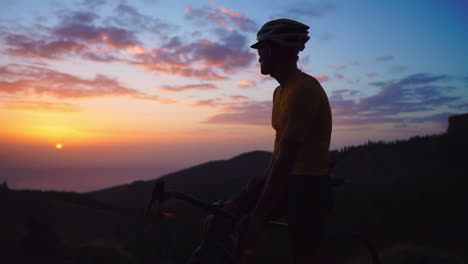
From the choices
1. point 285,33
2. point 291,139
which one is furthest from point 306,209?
point 285,33

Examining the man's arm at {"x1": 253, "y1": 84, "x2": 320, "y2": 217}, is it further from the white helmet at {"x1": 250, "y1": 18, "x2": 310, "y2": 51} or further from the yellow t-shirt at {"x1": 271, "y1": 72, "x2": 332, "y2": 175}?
the white helmet at {"x1": 250, "y1": 18, "x2": 310, "y2": 51}

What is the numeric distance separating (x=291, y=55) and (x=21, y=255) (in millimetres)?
11049

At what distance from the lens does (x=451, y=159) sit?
28.0 metres

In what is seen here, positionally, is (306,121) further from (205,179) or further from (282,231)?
(205,179)

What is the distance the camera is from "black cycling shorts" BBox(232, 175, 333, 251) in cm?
300

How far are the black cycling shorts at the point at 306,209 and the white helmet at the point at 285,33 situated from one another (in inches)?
39.8

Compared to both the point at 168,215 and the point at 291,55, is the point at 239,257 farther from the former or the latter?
the point at 291,55

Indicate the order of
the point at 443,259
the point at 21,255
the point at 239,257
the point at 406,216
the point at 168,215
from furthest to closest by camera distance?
the point at 406,216 → the point at 21,255 → the point at 443,259 → the point at 239,257 → the point at 168,215

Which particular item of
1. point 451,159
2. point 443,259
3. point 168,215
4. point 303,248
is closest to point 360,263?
point 443,259

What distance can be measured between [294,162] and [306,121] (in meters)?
0.31

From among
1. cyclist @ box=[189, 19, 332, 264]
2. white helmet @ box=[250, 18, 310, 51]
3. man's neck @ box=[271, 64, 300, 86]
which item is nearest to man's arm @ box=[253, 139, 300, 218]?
cyclist @ box=[189, 19, 332, 264]

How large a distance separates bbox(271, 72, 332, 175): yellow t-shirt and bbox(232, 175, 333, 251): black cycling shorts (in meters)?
0.07

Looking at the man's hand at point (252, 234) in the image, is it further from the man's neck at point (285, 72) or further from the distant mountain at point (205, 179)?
the distant mountain at point (205, 179)

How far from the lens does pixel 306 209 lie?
3.00 m
